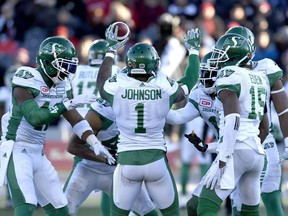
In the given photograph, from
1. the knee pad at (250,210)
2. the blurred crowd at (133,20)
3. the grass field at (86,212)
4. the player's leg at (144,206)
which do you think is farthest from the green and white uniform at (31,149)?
the blurred crowd at (133,20)

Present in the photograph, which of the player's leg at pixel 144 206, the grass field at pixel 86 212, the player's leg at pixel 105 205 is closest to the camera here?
the player's leg at pixel 144 206

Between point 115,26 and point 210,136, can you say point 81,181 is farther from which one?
point 210,136

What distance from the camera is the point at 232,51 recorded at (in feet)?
24.3

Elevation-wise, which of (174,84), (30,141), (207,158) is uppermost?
(174,84)

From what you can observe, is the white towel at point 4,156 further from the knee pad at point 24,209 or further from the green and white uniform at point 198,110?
the green and white uniform at point 198,110

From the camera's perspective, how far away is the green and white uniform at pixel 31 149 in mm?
7539

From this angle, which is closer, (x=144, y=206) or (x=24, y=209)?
(x=24, y=209)

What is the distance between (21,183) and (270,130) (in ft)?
7.25

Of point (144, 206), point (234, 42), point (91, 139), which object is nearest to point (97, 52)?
point (91, 139)

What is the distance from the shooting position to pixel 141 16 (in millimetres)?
16094

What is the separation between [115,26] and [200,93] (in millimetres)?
958

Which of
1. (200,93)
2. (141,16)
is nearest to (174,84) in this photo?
(200,93)

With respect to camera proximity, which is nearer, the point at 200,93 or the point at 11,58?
the point at 200,93

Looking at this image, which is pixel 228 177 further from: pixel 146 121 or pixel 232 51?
pixel 232 51
